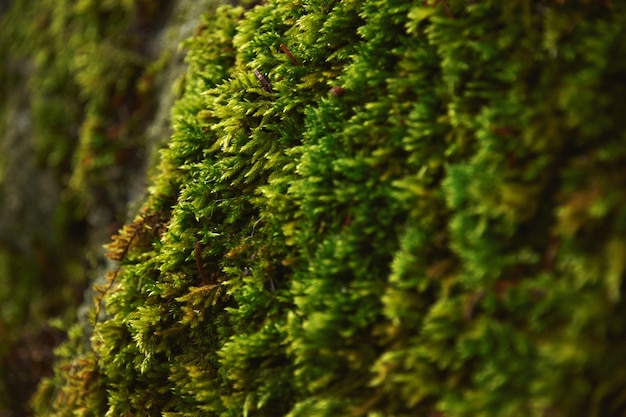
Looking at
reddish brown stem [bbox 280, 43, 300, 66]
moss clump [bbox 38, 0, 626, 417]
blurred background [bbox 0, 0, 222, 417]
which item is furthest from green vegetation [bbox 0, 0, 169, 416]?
reddish brown stem [bbox 280, 43, 300, 66]

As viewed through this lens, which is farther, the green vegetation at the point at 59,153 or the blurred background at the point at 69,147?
the green vegetation at the point at 59,153

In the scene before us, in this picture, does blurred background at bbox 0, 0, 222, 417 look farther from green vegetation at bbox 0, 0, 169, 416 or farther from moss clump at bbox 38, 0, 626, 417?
moss clump at bbox 38, 0, 626, 417

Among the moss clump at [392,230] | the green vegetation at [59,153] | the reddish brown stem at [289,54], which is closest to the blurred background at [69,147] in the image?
the green vegetation at [59,153]

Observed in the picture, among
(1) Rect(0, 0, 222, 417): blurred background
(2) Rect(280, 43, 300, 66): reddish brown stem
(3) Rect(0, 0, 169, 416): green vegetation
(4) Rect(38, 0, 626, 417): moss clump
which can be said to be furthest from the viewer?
(3) Rect(0, 0, 169, 416): green vegetation

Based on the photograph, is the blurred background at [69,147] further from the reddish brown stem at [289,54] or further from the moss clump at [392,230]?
the reddish brown stem at [289,54]

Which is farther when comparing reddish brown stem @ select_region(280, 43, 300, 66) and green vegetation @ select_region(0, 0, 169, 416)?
green vegetation @ select_region(0, 0, 169, 416)

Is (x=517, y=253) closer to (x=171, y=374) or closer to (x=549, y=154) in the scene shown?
(x=549, y=154)

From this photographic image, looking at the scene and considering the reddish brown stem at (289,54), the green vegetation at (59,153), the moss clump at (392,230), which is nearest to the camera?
the moss clump at (392,230)

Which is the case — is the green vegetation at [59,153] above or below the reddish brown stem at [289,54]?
below
